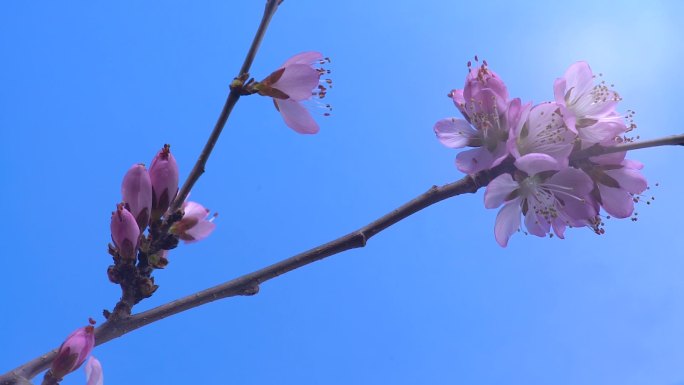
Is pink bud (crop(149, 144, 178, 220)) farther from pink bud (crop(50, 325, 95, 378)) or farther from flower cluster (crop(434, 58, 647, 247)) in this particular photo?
flower cluster (crop(434, 58, 647, 247))

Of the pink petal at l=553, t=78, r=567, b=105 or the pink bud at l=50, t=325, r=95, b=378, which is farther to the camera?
the pink petal at l=553, t=78, r=567, b=105

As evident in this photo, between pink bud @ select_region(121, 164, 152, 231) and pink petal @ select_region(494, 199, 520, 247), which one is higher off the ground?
pink bud @ select_region(121, 164, 152, 231)

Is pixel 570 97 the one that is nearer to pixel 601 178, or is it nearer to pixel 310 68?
pixel 601 178

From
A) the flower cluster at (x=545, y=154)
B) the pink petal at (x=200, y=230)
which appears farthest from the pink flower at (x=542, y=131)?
the pink petal at (x=200, y=230)

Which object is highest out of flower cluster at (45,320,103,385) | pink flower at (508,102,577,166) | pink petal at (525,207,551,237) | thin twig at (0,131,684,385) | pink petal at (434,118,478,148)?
pink petal at (434,118,478,148)

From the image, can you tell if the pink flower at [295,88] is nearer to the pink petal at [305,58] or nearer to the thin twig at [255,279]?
the pink petal at [305,58]

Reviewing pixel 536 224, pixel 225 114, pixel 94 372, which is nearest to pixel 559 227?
pixel 536 224

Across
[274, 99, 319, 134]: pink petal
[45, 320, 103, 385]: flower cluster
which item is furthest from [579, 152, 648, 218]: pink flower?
[45, 320, 103, 385]: flower cluster
